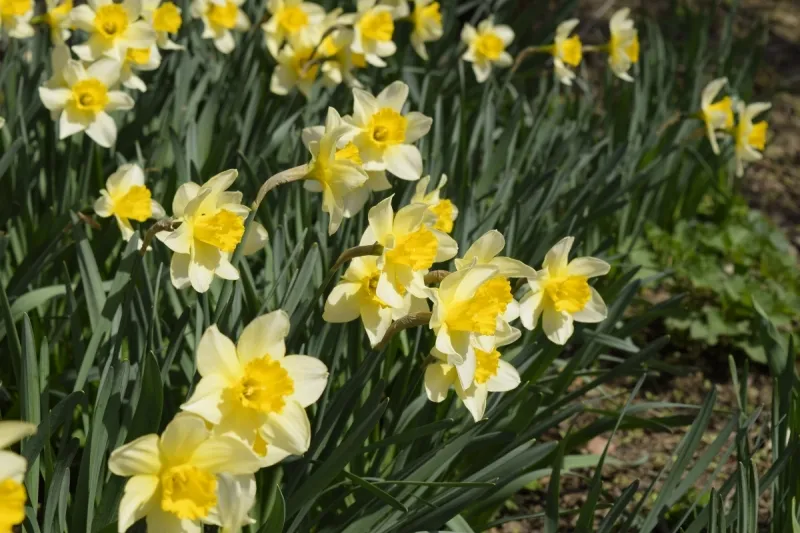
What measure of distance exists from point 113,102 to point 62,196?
0.30 meters

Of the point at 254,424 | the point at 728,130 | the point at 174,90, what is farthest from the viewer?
the point at 728,130

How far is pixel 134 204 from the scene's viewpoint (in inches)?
75.6

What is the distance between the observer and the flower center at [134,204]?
1.91 meters

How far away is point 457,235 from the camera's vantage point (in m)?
2.26

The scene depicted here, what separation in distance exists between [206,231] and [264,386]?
1.22 feet

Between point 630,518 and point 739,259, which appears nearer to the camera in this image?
point 630,518

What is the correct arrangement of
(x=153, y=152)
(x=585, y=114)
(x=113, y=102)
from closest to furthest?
(x=113, y=102) < (x=153, y=152) < (x=585, y=114)

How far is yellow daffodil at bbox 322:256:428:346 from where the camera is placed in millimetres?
1521

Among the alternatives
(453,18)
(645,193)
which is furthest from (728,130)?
(453,18)

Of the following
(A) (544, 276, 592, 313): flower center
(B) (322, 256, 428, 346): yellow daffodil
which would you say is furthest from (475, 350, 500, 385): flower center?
(A) (544, 276, 592, 313): flower center

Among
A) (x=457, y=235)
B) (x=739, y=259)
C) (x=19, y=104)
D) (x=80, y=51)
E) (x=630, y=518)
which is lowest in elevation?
(x=739, y=259)

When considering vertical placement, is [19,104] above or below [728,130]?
above

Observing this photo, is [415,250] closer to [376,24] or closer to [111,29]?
[111,29]

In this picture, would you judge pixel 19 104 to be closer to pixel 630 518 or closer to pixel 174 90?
pixel 174 90
